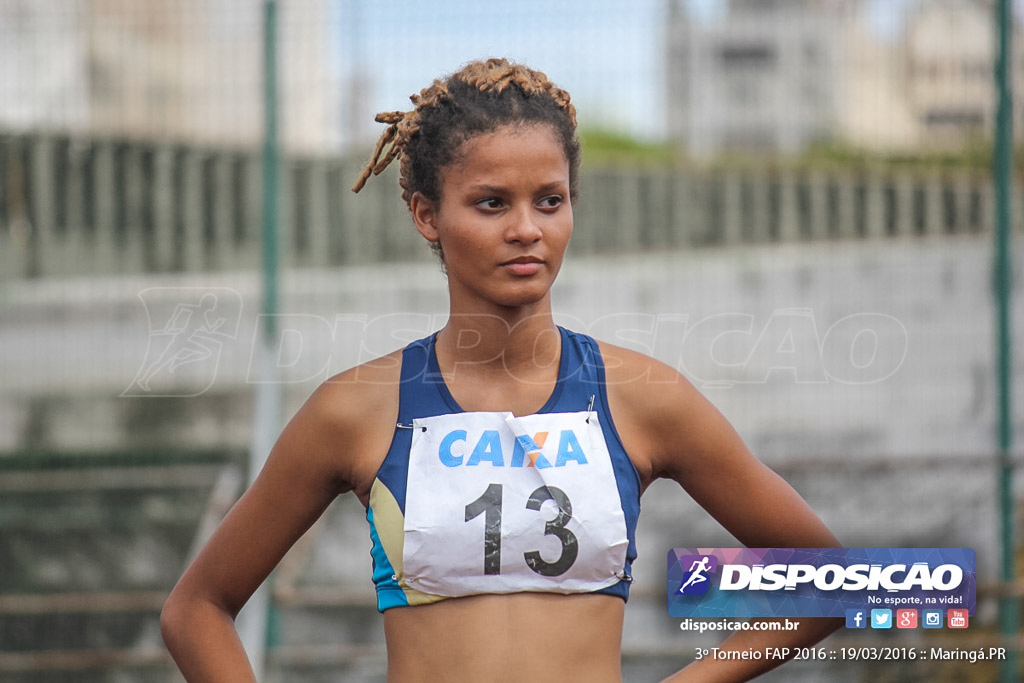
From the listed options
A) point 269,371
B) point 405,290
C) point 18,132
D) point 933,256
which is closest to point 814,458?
point 933,256

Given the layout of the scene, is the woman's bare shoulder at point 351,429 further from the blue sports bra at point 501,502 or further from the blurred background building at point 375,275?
the blurred background building at point 375,275

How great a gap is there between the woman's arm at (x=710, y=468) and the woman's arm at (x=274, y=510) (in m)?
0.44

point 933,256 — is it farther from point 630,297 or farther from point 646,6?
point 646,6

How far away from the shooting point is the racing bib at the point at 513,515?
6.60ft

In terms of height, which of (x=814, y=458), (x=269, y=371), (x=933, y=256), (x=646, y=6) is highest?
(x=646, y=6)

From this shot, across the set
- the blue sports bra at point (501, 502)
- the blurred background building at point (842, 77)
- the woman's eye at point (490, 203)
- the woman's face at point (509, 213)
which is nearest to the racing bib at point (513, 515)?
the blue sports bra at point (501, 502)

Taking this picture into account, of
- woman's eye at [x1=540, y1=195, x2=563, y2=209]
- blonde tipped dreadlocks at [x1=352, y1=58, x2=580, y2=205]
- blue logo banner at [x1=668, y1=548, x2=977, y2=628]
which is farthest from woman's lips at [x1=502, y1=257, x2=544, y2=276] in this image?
blue logo banner at [x1=668, y1=548, x2=977, y2=628]

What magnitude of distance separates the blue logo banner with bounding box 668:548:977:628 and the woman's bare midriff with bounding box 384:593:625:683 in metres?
0.48

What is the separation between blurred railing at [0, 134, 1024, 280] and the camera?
18.6 ft

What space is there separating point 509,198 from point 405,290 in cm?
363

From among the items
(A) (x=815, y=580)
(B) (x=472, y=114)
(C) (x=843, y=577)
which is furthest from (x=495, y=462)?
(C) (x=843, y=577)

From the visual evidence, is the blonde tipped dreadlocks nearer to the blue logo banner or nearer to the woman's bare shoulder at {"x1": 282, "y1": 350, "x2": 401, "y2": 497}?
the woman's bare shoulder at {"x1": 282, "y1": 350, "x2": 401, "y2": 497}

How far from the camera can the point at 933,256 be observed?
5348 millimetres

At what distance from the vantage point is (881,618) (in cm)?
318
